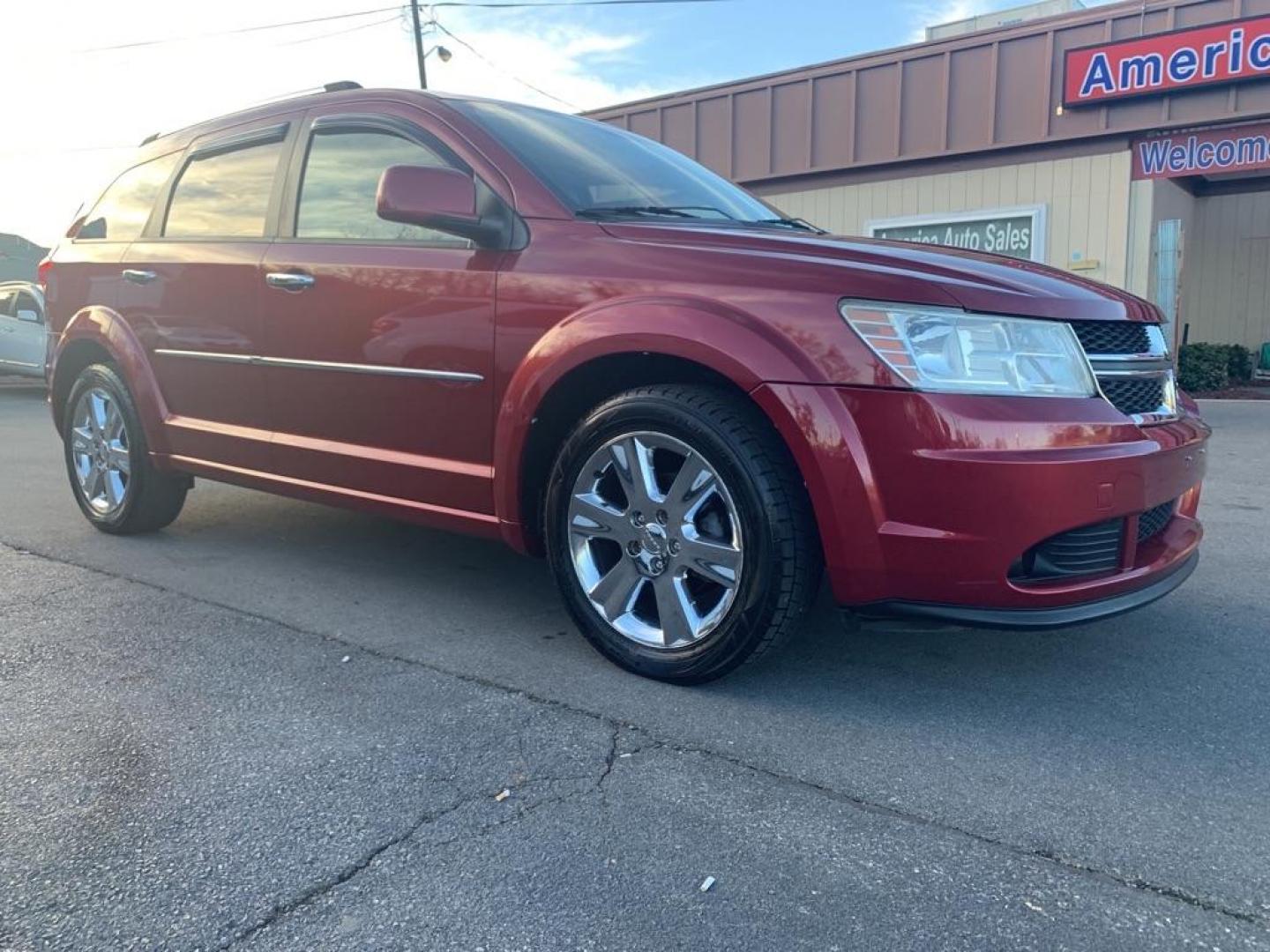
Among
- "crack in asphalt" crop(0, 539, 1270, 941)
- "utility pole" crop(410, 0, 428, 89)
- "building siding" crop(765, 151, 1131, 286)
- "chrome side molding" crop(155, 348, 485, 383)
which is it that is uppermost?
"utility pole" crop(410, 0, 428, 89)

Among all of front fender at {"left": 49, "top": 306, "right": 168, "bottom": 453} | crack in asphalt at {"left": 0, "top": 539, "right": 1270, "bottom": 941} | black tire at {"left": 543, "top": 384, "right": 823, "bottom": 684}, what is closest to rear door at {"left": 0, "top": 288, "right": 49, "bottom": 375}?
front fender at {"left": 49, "top": 306, "right": 168, "bottom": 453}

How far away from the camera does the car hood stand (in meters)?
2.58

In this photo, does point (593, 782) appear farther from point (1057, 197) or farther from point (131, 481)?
point (1057, 197)

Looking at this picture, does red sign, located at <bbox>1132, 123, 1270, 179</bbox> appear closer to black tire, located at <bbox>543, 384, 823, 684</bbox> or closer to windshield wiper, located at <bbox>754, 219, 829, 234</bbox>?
windshield wiper, located at <bbox>754, 219, 829, 234</bbox>

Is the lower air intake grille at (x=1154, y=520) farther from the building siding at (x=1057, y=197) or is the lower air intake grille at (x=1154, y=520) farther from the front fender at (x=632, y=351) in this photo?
the building siding at (x=1057, y=197)

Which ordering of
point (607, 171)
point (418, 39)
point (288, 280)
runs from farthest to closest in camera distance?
point (418, 39)
point (288, 280)
point (607, 171)

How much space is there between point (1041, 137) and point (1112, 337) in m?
10.4

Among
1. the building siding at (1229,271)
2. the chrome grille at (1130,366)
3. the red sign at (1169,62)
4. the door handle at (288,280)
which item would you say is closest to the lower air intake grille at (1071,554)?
the chrome grille at (1130,366)

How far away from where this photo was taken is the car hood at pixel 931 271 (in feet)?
8.47

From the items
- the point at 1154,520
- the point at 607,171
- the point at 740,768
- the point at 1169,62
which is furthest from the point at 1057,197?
the point at 740,768

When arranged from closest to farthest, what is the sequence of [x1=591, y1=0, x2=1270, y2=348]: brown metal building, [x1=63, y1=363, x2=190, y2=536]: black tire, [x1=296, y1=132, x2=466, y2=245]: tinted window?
1. [x1=296, y1=132, x2=466, y2=245]: tinted window
2. [x1=63, y1=363, x2=190, y2=536]: black tire
3. [x1=591, y1=0, x2=1270, y2=348]: brown metal building

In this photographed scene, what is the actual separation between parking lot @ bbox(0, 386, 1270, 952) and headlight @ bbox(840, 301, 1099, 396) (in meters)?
0.90

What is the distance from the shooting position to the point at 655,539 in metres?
2.92

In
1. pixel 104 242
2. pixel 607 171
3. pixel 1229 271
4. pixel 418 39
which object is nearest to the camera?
pixel 607 171
